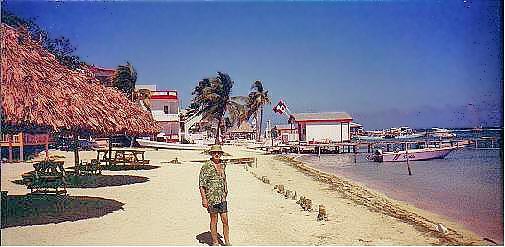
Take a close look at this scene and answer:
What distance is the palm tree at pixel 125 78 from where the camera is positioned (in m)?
7.44

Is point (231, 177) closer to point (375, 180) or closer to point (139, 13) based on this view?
point (139, 13)

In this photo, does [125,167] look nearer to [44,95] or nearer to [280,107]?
[280,107]

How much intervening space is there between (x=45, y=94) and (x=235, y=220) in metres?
2.61

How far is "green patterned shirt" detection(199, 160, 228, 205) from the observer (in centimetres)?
469

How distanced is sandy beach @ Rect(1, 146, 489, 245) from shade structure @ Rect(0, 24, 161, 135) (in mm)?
1131

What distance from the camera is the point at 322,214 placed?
21.3 ft

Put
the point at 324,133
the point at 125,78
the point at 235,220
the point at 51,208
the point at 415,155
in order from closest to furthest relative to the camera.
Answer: the point at 235,220 < the point at 51,208 < the point at 125,78 < the point at 324,133 < the point at 415,155

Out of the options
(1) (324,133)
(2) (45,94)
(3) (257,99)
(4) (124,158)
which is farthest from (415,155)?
(2) (45,94)

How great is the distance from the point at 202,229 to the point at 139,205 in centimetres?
147

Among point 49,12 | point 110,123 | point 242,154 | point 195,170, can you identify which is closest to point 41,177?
point 110,123

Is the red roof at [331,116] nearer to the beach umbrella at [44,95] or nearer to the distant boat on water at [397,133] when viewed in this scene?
the distant boat on water at [397,133]

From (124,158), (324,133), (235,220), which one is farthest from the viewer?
(324,133)

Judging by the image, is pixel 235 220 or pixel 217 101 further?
pixel 217 101

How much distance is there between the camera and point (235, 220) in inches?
247
